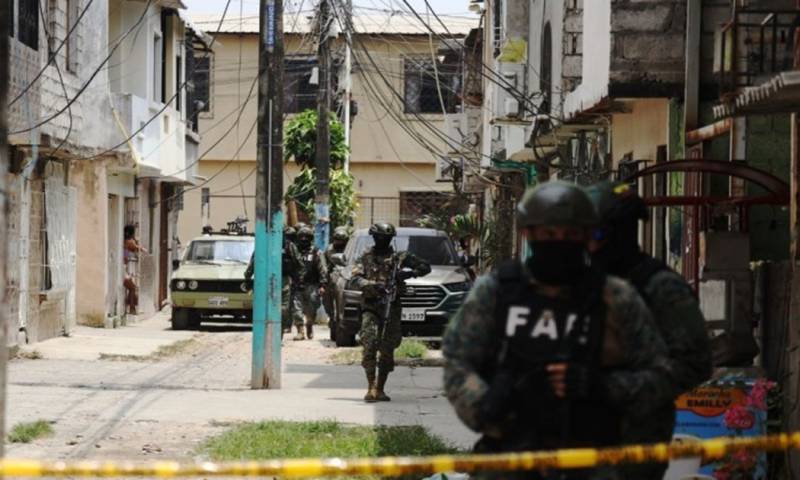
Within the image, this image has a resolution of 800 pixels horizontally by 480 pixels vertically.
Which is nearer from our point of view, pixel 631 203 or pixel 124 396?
pixel 631 203

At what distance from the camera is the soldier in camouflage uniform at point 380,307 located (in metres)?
15.7

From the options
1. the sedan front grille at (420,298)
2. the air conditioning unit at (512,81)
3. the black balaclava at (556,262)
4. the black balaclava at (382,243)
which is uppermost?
the air conditioning unit at (512,81)

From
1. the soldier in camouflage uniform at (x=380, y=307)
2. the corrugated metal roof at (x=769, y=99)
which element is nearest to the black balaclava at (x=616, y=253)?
the corrugated metal roof at (x=769, y=99)

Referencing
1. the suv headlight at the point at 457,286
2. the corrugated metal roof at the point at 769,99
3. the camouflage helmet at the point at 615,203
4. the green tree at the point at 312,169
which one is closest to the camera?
the camouflage helmet at the point at 615,203

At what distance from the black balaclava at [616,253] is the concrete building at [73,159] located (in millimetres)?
13892

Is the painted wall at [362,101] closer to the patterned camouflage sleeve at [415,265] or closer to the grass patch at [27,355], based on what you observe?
the grass patch at [27,355]

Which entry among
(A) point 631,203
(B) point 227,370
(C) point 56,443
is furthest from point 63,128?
(A) point 631,203

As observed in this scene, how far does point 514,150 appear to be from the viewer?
27.2 meters

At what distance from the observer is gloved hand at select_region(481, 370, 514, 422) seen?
199 inches

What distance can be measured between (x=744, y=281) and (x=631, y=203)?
5.12 meters

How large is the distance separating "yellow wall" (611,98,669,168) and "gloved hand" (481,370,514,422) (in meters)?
11.1

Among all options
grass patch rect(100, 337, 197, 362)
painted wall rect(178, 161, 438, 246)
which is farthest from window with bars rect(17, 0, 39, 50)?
painted wall rect(178, 161, 438, 246)

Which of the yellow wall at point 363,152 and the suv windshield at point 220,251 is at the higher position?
the yellow wall at point 363,152

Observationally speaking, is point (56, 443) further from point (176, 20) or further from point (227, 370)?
point (176, 20)
